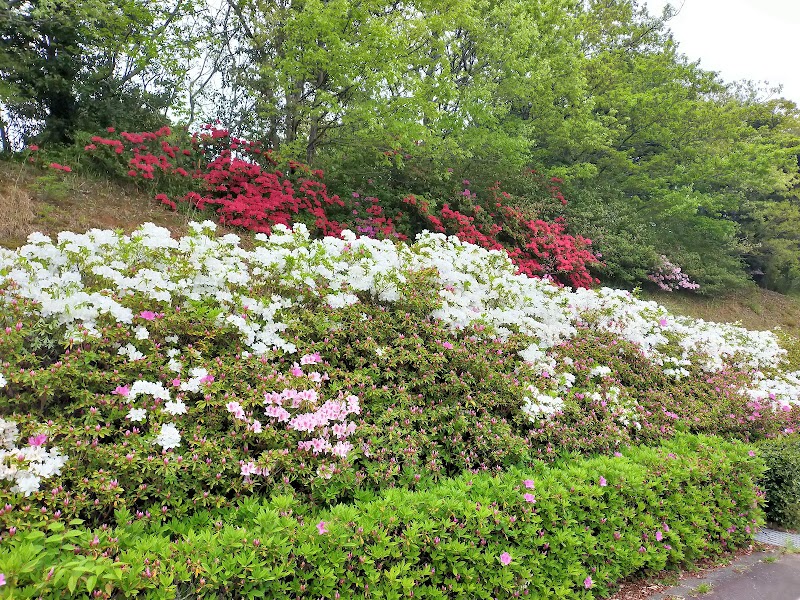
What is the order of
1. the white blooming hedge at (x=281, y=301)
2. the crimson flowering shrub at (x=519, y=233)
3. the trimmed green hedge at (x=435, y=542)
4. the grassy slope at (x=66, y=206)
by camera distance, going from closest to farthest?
the trimmed green hedge at (x=435, y=542)
the white blooming hedge at (x=281, y=301)
the grassy slope at (x=66, y=206)
the crimson flowering shrub at (x=519, y=233)

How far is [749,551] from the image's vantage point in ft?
12.2

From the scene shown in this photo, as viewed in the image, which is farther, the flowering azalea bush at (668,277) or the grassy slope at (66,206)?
the flowering azalea bush at (668,277)

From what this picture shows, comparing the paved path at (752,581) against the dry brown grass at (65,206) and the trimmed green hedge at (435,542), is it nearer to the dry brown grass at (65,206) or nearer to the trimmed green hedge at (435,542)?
the trimmed green hedge at (435,542)

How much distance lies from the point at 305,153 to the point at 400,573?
8.68 metres

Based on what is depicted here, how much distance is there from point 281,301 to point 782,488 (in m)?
4.54

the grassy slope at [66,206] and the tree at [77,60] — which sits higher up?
the tree at [77,60]

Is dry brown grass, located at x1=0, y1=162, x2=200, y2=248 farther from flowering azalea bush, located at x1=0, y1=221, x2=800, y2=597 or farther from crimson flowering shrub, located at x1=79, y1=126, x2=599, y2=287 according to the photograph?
flowering azalea bush, located at x1=0, y1=221, x2=800, y2=597

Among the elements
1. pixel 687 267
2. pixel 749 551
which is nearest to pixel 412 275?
pixel 749 551

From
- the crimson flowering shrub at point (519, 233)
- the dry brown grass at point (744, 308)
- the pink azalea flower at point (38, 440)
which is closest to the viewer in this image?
the pink azalea flower at point (38, 440)

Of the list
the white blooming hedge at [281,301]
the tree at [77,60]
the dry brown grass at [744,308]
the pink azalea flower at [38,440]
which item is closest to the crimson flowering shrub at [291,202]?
the tree at [77,60]

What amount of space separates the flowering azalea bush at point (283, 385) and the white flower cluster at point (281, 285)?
19 mm

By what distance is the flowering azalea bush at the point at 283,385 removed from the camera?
7.14 ft

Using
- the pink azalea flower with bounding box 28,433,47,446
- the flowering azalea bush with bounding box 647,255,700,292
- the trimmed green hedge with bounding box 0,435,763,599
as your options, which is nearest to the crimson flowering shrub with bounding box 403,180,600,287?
the flowering azalea bush with bounding box 647,255,700,292

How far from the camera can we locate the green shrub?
425cm
